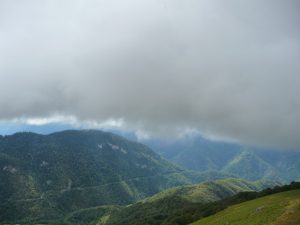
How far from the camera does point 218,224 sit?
11694 cm

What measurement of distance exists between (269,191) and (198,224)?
6158 centimetres

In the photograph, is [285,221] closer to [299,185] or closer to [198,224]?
[198,224]

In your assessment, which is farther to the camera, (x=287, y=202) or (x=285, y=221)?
(x=287, y=202)

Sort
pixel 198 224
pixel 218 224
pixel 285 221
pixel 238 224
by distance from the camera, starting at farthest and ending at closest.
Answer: pixel 198 224, pixel 218 224, pixel 238 224, pixel 285 221

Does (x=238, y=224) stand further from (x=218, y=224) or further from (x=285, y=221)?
(x=285, y=221)

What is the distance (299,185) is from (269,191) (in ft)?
68.8

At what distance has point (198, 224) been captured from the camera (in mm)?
139875

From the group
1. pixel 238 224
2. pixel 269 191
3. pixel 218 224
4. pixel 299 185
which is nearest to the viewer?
pixel 238 224

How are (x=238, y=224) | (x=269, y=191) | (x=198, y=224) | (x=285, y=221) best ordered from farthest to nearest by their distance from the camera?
(x=269, y=191)
(x=198, y=224)
(x=238, y=224)
(x=285, y=221)

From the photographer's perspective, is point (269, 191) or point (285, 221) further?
point (269, 191)

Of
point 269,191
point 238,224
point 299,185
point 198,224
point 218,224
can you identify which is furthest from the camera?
point 269,191

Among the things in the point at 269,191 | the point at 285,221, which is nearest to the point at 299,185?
the point at 269,191

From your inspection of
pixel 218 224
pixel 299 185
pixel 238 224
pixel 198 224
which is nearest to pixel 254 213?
pixel 238 224

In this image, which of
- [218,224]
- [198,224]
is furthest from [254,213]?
[198,224]
